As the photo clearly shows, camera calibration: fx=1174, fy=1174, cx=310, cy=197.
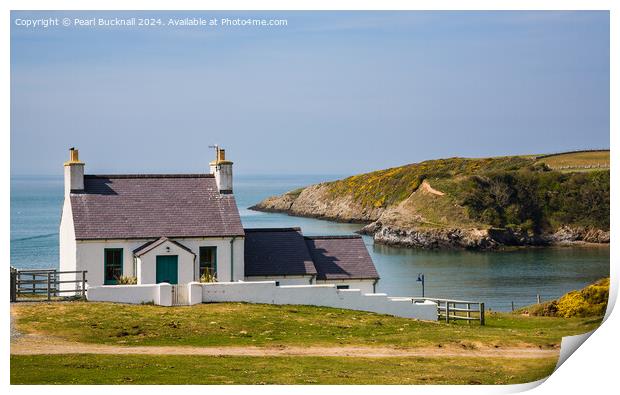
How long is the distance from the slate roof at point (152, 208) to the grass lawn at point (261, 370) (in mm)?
8003

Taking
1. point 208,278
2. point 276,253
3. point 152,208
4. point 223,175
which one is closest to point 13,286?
point 152,208

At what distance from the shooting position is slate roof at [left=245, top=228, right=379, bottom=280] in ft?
123

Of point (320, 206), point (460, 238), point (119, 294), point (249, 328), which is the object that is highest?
point (320, 206)

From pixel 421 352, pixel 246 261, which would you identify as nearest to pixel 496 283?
pixel 246 261

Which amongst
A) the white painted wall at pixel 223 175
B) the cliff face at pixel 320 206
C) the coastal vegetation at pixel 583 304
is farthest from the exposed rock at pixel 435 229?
the white painted wall at pixel 223 175

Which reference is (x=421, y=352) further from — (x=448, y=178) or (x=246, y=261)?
(x=448, y=178)

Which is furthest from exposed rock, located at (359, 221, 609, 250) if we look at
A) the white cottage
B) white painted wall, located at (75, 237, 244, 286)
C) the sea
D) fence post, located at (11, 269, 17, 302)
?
fence post, located at (11, 269, 17, 302)

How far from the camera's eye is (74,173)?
36.5 m

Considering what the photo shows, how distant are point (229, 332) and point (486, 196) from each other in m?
61.7

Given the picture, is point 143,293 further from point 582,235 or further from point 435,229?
point 435,229

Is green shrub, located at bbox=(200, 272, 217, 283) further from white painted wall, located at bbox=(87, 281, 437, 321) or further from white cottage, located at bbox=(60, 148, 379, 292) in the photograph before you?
white painted wall, located at bbox=(87, 281, 437, 321)

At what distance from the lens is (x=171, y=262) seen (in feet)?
117

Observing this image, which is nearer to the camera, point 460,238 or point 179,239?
point 179,239

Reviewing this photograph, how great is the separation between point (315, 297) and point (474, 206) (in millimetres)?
56159
